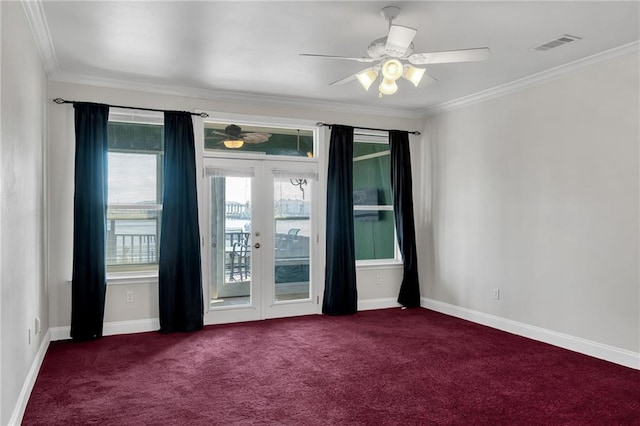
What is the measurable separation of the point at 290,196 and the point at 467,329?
8.79 feet

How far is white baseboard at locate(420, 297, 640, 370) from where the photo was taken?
4020 millimetres

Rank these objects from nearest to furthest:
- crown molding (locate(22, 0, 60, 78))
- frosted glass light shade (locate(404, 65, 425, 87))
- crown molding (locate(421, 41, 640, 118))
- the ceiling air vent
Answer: crown molding (locate(22, 0, 60, 78)), frosted glass light shade (locate(404, 65, 425, 87)), the ceiling air vent, crown molding (locate(421, 41, 640, 118))

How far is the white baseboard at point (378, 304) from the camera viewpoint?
627cm

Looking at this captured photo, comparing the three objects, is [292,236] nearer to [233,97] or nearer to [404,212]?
[404,212]

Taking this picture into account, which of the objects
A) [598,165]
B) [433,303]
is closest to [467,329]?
[433,303]

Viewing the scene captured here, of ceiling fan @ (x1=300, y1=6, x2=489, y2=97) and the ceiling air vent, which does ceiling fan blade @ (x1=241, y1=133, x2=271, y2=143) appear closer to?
ceiling fan @ (x1=300, y1=6, x2=489, y2=97)

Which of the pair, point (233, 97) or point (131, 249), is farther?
point (233, 97)

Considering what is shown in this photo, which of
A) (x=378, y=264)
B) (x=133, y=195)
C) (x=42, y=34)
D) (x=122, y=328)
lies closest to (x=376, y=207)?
(x=378, y=264)

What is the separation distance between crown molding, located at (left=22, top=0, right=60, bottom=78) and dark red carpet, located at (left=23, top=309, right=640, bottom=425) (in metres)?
2.72

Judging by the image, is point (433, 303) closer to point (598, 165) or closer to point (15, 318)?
point (598, 165)

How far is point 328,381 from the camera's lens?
364 centimetres

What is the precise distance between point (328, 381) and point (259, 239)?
8.13 feet

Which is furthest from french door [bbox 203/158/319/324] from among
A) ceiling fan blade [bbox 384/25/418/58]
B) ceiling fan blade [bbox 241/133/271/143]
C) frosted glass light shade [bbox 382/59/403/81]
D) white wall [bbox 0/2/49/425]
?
ceiling fan blade [bbox 384/25/418/58]

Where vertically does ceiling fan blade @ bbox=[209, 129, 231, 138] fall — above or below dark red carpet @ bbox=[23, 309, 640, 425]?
above
